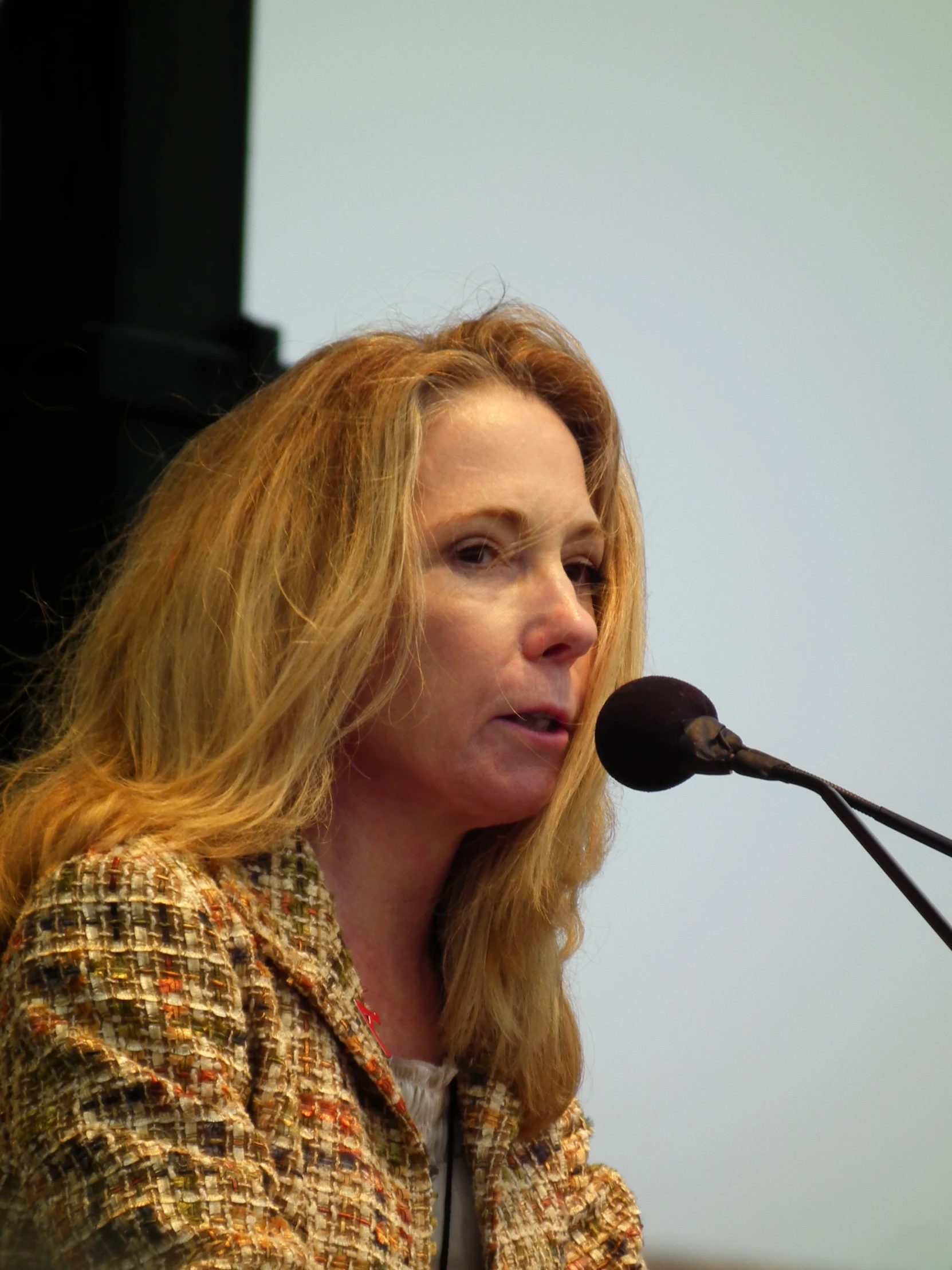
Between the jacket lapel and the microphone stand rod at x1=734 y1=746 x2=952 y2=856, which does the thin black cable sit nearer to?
the jacket lapel

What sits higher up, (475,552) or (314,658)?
(475,552)

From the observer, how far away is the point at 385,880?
160 cm

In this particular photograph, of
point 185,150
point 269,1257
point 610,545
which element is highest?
point 185,150

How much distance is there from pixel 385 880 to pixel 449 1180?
30cm

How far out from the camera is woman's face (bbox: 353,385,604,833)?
4.93 feet

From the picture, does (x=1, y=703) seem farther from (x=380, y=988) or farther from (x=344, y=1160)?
(x=344, y=1160)

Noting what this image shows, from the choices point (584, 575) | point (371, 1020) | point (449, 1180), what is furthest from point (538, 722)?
point (449, 1180)

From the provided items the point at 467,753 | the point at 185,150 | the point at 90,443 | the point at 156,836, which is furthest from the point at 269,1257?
the point at 185,150

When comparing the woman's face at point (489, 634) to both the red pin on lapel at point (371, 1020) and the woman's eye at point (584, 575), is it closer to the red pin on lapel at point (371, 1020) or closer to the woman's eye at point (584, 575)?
the woman's eye at point (584, 575)

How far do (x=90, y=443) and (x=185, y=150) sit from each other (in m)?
0.39

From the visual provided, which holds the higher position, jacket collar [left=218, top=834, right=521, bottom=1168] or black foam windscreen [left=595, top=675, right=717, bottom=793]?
black foam windscreen [left=595, top=675, right=717, bottom=793]

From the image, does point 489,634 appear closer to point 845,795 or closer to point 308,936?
point 308,936

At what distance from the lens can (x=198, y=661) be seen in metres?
1.54

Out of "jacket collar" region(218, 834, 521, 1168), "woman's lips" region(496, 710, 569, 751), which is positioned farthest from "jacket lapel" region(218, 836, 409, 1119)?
"woman's lips" region(496, 710, 569, 751)
